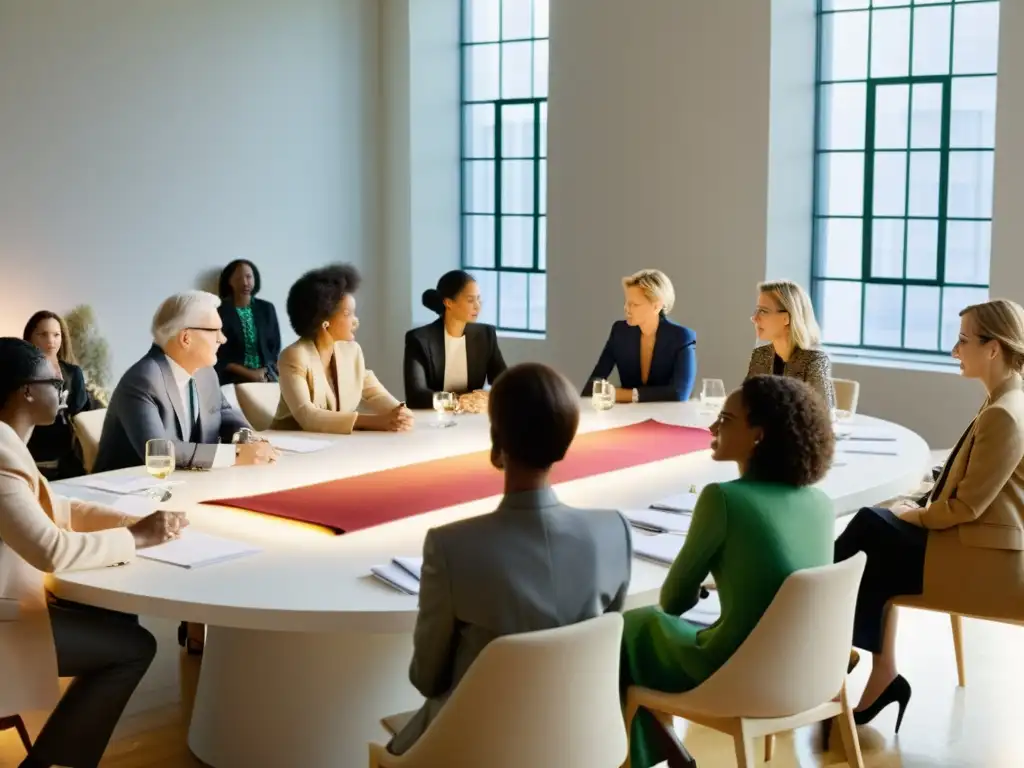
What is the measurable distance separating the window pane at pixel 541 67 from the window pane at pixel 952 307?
3348 millimetres

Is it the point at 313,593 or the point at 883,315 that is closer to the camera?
the point at 313,593

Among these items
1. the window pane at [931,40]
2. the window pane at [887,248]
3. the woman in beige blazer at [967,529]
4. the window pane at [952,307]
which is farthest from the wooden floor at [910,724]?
the window pane at [931,40]

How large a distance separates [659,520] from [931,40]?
519cm

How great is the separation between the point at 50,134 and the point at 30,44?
0.53 m

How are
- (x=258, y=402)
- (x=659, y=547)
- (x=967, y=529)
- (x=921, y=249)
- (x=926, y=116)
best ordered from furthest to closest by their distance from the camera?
(x=921, y=249), (x=926, y=116), (x=258, y=402), (x=967, y=529), (x=659, y=547)

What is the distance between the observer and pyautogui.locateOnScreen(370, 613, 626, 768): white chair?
250 centimetres

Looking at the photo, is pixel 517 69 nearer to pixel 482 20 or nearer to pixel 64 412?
pixel 482 20

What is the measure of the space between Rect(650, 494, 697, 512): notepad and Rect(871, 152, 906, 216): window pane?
15.6 ft

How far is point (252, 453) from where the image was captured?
448 centimetres

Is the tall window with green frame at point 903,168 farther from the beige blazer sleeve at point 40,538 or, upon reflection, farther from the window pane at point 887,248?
the beige blazer sleeve at point 40,538

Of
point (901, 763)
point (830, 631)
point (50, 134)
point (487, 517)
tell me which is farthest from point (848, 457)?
point (50, 134)

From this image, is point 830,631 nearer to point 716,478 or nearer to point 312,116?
point 716,478

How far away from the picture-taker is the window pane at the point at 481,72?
1011cm

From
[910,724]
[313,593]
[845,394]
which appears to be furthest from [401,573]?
[845,394]
